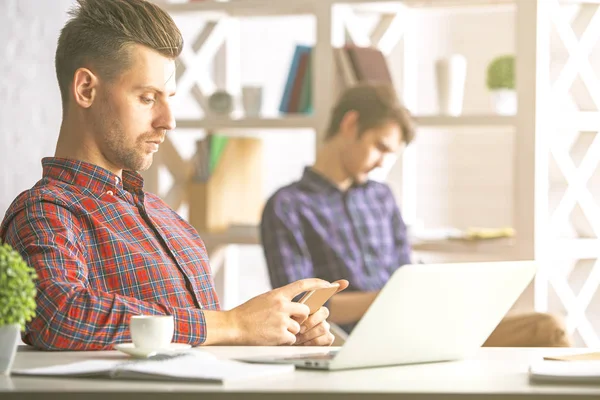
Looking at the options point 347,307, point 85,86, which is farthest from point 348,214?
point 85,86

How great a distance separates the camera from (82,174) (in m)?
1.82

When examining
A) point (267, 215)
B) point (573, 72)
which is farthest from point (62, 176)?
point (573, 72)

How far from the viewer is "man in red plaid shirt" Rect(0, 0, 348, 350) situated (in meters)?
1.54

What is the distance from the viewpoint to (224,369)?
1.21 metres

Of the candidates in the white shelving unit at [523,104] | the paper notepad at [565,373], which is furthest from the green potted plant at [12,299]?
the white shelving unit at [523,104]

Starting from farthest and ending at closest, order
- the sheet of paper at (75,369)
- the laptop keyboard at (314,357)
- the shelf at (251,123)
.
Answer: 1. the shelf at (251,123)
2. the laptop keyboard at (314,357)
3. the sheet of paper at (75,369)

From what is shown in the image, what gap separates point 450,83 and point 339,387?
8.84ft

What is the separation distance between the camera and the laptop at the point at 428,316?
1231 millimetres

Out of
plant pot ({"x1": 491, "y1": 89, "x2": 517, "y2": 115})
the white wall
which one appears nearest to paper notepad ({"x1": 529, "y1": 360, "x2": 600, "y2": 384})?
the white wall

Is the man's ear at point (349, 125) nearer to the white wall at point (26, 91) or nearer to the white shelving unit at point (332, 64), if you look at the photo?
the white shelving unit at point (332, 64)

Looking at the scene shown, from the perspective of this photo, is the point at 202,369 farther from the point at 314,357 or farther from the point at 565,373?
the point at 565,373

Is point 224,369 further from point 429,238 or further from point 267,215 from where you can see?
point 429,238

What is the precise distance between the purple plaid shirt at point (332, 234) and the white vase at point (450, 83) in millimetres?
394

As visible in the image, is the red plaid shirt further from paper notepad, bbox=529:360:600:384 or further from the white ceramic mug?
the white ceramic mug
